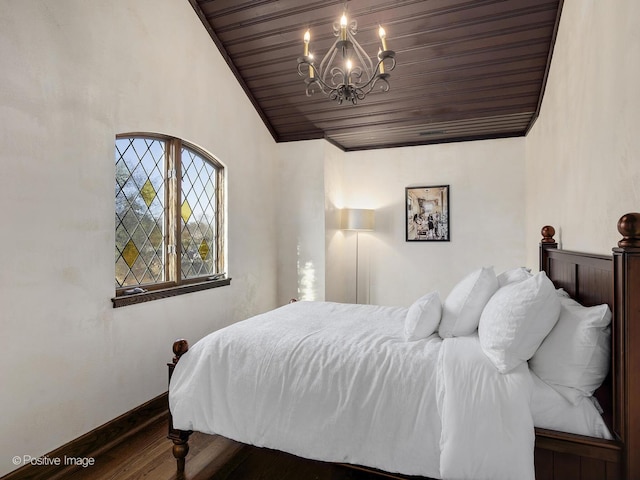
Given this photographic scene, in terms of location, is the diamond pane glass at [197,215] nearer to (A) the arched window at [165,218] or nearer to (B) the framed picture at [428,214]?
(A) the arched window at [165,218]

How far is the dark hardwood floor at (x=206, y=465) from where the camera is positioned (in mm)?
2031

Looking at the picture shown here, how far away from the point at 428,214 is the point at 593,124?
2.66 meters

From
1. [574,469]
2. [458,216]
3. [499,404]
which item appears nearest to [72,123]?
[499,404]

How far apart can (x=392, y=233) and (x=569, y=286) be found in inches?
103

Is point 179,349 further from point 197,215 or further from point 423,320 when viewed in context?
point 197,215

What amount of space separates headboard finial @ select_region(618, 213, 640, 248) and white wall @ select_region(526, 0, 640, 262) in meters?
0.26

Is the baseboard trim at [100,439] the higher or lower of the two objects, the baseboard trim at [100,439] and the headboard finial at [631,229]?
the lower

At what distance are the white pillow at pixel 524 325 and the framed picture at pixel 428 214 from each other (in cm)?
294

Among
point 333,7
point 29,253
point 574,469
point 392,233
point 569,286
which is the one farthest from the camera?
point 392,233

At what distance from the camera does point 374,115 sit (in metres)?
4.00

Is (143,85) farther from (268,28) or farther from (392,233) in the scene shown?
(392,233)

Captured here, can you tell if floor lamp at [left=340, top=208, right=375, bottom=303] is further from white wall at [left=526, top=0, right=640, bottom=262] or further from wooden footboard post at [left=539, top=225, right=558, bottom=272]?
wooden footboard post at [left=539, top=225, right=558, bottom=272]

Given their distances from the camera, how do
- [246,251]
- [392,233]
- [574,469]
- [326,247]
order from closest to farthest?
[574,469], [246,251], [326,247], [392,233]

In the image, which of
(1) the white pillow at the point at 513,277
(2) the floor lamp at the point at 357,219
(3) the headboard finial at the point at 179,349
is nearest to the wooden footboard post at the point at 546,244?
(1) the white pillow at the point at 513,277
